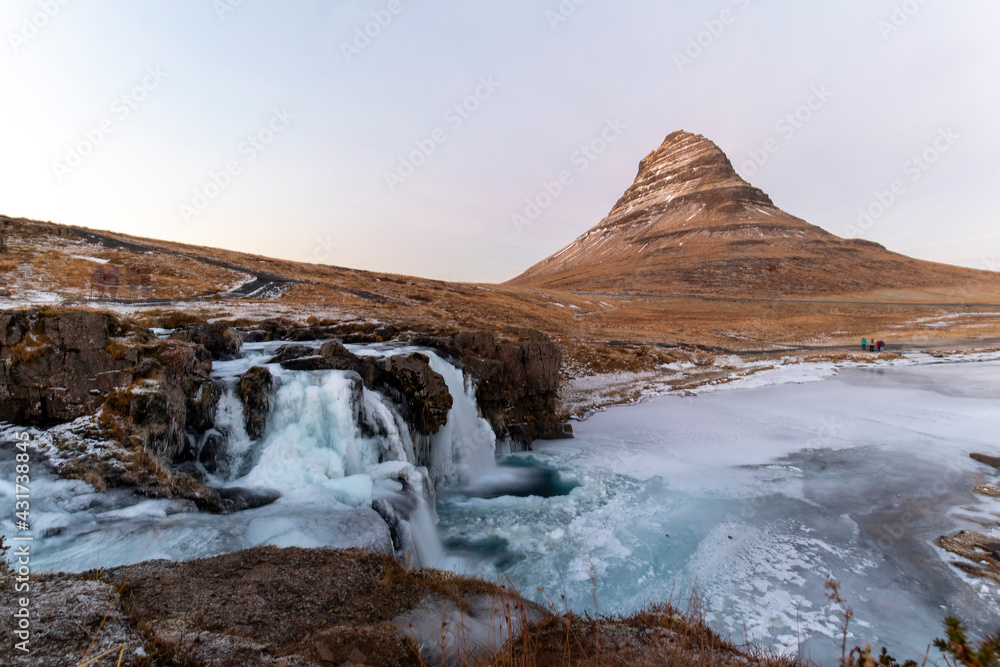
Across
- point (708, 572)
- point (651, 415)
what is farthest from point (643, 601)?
point (651, 415)

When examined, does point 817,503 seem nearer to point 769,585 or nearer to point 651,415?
point 769,585

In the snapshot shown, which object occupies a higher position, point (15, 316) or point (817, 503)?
point (15, 316)

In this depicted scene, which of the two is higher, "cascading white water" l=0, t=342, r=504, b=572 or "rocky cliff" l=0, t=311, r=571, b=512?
"rocky cliff" l=0, t=311, r=571, b=512

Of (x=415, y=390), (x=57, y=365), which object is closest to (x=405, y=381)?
(x=415, y=390)

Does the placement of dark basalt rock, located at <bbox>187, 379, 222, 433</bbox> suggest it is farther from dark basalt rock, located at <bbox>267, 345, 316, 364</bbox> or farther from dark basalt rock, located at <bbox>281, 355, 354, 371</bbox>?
dark basalt rock, located at <bbox>267, 345, 316, 364</bbox>

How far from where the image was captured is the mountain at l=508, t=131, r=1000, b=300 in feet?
372

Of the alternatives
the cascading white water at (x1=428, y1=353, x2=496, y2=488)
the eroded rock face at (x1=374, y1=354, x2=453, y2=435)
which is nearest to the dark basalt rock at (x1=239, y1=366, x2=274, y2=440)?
the eroded rock face at (x1=374, y1=354, x2=453, y2=435)

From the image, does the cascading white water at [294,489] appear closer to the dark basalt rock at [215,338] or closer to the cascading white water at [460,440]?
the cascading white water at [460,440]

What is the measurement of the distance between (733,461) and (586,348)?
1918cm

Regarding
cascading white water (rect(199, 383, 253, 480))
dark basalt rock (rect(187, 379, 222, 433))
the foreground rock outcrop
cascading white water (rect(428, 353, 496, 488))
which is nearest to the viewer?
the foreground rock outcrop

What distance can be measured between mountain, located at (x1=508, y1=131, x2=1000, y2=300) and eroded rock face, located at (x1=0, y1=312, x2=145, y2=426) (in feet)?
357

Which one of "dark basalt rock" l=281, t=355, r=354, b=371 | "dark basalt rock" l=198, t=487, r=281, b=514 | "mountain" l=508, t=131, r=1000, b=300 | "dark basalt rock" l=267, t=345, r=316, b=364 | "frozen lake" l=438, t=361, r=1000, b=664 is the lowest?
"frozen lake" l=438, t=361, r=1000, b=664

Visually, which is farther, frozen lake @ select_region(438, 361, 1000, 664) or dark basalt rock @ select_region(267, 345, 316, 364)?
dark basalt rock @ select_region(267, 345, 316, 364)

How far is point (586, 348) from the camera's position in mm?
34062
